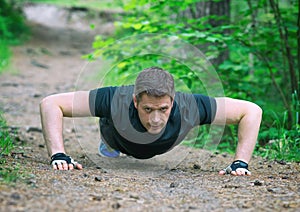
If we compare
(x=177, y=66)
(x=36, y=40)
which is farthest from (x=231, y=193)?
(x=36, y=40)

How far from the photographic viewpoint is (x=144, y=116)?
3.78m

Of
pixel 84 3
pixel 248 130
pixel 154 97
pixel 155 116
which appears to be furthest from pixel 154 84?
pixel 84 3

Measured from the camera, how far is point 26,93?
30.6 feet

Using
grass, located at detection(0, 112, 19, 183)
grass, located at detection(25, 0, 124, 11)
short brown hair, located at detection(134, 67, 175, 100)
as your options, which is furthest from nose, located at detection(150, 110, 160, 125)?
grass, located at detection(25, 0, 124, 11)

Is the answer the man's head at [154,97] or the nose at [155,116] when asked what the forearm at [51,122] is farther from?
the nose at [155,116]

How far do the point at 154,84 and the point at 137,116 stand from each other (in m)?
0.36

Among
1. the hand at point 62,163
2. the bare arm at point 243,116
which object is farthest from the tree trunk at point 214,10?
the hand at point 62,163

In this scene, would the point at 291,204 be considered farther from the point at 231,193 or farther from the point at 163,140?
the point at 163,140

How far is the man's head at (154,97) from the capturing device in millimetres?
3672

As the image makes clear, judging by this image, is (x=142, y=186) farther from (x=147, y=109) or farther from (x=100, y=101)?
(x=100, y=101)

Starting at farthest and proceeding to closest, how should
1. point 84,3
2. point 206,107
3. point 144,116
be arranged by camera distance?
1. point 84,3
2. point 206,107
3. point 144,116

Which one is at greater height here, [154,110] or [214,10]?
[214,10]

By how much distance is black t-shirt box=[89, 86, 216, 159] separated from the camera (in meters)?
3.96

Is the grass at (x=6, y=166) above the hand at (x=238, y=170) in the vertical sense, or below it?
above
